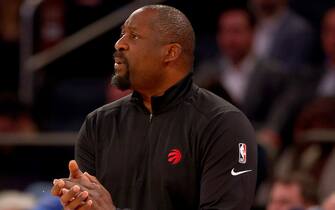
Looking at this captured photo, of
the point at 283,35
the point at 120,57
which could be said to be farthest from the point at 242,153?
the point at 283,35

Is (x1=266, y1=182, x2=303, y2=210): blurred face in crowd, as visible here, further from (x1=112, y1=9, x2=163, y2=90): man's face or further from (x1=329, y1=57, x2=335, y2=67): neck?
(x1=112, y1=9, x2=163, y2=90): man's face

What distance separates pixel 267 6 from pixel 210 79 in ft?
7.66

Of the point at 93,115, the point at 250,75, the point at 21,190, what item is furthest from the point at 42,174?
the point at 93,115

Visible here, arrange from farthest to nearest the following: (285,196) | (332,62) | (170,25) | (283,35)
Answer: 1. (283,35)
2. (332,62)
3. (285,196)
4. (170,25)

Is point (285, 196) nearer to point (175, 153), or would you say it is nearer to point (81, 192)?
point (175, 153)

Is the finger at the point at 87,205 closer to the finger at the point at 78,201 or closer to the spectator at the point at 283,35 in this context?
the finger at the point at 78,201

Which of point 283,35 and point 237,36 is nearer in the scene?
point 237,36

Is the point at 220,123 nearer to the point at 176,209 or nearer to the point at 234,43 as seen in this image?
the point at 176,209

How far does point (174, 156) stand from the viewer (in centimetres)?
315

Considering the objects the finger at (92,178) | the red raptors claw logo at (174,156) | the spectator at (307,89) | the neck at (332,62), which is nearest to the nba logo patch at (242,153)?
the red raptors claw logo at (174,156)

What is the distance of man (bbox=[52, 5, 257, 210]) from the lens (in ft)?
10.2

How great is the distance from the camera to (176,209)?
3.15 metres

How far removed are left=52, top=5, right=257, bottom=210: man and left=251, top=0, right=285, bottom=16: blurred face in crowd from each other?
4.37 metres

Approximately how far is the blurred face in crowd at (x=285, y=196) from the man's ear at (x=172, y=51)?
2338mm
